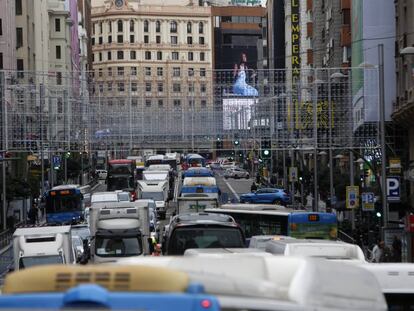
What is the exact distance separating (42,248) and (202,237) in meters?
7.74

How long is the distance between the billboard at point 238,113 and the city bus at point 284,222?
27.9 m

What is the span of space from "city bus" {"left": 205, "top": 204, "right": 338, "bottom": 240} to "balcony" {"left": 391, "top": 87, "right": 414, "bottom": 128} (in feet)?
35.9

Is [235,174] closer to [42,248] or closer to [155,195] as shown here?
[155,195]

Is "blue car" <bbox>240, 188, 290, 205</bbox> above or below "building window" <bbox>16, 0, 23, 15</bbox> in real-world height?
below

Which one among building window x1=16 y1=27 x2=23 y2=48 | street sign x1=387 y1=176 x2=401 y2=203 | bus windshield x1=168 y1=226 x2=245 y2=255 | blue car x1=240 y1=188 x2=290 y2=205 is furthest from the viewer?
building window x1=16 y1=27 x2=23 y2=48

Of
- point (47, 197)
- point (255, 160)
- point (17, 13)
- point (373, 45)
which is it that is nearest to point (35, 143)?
point (47, 197)

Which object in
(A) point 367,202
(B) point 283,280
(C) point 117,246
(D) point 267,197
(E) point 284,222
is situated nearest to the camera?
(B) point 283,280

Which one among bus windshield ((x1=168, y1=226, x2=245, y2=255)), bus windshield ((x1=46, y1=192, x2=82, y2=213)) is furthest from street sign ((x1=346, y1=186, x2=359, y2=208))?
bus windshield ((x1=168, y1=226, x2=245, y2=255))

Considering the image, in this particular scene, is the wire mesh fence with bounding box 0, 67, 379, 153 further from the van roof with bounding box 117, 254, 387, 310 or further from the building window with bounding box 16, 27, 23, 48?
the van roof with bounding box 117, 254, 387, 310

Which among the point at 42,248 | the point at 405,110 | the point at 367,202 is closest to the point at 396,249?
the point at 42,248

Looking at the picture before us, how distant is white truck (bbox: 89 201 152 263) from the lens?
3059cm

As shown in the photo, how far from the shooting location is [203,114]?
213 ft

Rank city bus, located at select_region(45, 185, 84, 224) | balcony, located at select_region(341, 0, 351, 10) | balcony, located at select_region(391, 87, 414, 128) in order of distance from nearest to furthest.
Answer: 1. balcony, located at select_region(391, 87, 414, 128)
2. city bus, located at select_region(45, 185, 84, 224)
3. balcony, located at select_region(341, 0, 351, 10)

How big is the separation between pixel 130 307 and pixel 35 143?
54724 mm
